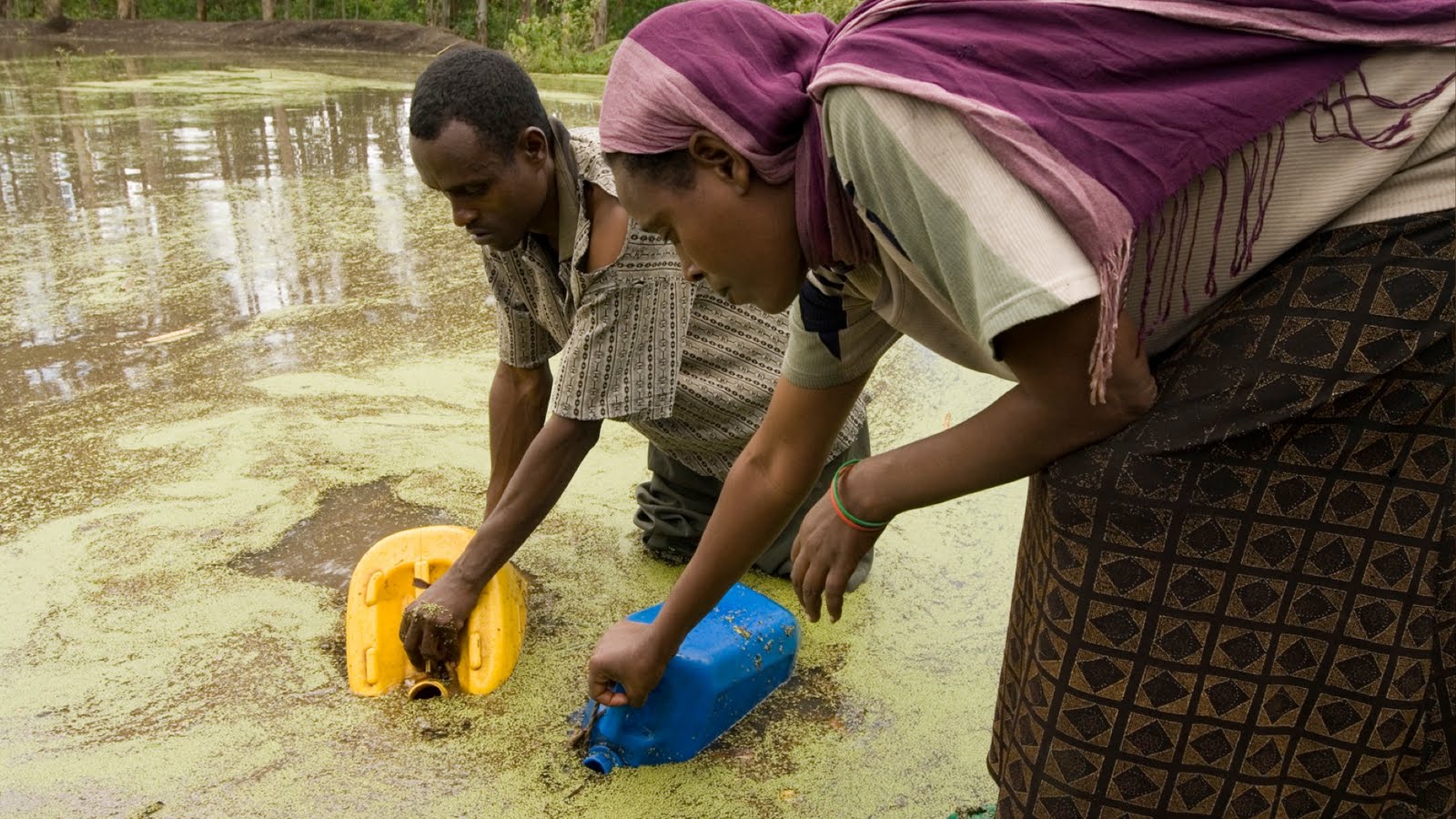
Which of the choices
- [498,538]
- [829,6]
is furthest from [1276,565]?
[829,6]

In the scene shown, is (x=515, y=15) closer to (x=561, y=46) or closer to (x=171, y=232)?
(x=561, y=46)

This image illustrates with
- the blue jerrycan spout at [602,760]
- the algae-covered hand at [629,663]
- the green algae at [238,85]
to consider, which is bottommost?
the green algae at [238,85]

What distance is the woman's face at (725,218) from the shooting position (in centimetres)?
100

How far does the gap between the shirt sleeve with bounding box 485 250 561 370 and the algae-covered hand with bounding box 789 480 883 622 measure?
1.06 m

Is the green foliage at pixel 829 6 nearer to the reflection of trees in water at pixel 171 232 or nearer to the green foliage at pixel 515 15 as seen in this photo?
the green foliage at pixel 515 15

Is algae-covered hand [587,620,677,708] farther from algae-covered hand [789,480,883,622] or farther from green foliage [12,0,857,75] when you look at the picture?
green foliage [12,0,857,75]

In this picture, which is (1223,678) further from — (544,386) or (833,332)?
(544,386)

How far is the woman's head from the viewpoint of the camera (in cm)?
96

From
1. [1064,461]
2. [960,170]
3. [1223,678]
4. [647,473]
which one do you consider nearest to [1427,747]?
[1223,678]

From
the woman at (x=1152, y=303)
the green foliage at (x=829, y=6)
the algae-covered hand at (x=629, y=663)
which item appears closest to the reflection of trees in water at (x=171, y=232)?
the algae-covered hand at (x=629, y=663)

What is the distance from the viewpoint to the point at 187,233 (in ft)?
16.3

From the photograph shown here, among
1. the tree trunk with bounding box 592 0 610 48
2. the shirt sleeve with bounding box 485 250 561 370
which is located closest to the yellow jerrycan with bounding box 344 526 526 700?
the shirt sleeve with bounding box 485 250 561 370

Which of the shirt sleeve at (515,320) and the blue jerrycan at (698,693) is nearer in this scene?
the blue jerrycan at (698,693)

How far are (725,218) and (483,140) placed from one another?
862 millimetres
